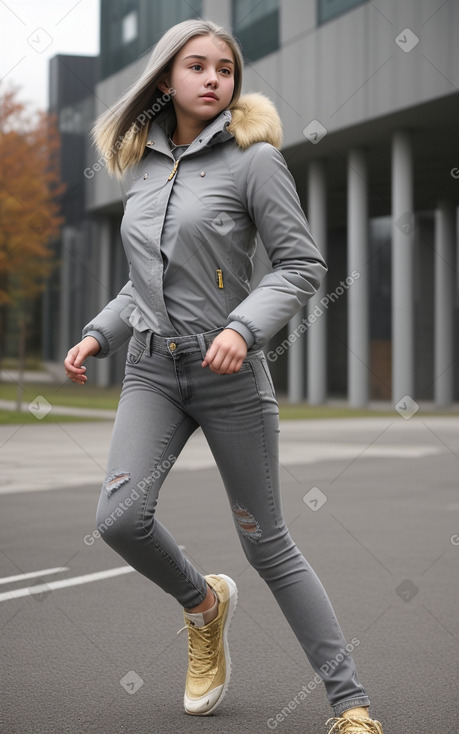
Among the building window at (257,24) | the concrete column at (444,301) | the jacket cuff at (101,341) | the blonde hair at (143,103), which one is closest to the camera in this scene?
the blonde hair at (143,103)

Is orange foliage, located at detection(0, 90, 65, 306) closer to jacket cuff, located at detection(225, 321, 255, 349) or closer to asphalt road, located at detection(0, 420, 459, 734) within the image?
asphalt road, located at detection(0, 420, 459, 734)

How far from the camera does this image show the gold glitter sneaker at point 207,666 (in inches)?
129

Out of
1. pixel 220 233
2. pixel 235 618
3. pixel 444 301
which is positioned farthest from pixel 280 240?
pixel 444 301

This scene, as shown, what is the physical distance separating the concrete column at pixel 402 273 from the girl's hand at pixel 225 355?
2318 centimetres

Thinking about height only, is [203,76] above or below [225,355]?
above

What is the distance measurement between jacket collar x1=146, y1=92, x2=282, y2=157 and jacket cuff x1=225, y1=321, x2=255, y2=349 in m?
0.55

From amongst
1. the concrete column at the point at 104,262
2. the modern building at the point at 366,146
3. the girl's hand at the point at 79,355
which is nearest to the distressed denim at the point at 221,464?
the girl's hand at the point at 79,355

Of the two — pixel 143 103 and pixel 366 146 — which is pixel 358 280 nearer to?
pixel 366 146

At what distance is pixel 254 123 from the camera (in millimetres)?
2975

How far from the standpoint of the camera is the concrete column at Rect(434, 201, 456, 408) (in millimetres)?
30703

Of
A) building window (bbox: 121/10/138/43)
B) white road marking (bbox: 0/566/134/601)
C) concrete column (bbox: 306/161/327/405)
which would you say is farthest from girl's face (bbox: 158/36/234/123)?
building window (bbox: 121/10/138/43)

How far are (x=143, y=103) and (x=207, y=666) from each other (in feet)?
5.90

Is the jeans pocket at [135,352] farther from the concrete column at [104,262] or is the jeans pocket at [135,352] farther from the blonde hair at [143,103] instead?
the concrete column at [104,262]

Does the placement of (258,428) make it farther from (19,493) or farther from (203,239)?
(19,493)
